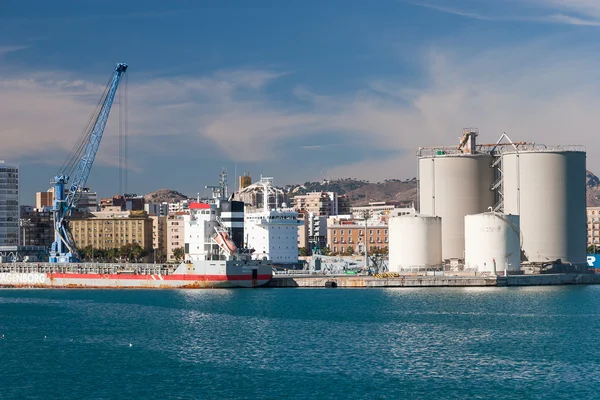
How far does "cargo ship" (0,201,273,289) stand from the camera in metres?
71.8

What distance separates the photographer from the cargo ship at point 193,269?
71.8 meters

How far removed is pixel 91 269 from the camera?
3216 inches

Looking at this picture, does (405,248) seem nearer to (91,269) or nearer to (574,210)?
(574,210)

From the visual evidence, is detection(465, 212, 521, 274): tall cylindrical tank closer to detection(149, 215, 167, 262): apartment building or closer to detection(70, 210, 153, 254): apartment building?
detection(70, 210, 153, 254): apartment building

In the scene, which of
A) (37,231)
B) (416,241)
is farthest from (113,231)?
(416,241)

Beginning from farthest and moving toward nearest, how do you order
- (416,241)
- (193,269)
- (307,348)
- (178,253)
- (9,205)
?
1. (9,205)
2. (178,253)
3. (416,241)
4. (193,269)
5. (307,348)

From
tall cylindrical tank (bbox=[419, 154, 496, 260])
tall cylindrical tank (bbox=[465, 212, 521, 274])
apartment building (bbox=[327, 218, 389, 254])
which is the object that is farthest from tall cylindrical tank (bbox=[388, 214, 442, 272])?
apartment building (bbox=[327, 218, 389, 254])

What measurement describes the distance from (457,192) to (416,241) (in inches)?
230

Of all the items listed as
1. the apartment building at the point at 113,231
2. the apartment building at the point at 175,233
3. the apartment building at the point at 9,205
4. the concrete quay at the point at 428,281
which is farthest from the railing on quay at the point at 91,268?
the apartment building at the point at 113,231

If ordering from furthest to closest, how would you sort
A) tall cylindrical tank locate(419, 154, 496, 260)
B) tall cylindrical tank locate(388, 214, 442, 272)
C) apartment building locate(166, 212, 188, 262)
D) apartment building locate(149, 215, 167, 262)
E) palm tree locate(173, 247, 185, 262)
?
apartment building locate(149, 215, 167, 262)
apartment building locate(166, 212, 188, 262)
palm tree locate(173, 247, 185, 262)
tall cylindrical tank locate(419, 154, 496, 260)
tall cylindrical tank locate(388, 214, 442, 272)

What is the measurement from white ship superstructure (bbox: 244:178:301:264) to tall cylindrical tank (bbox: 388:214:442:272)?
12.0 m

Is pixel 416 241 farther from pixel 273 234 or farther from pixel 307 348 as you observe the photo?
pixel 307 348

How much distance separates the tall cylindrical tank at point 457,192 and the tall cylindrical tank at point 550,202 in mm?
3646

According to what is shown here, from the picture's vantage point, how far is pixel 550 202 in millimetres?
71250
